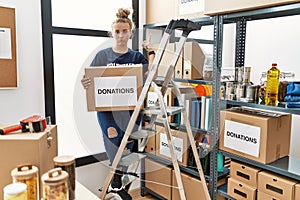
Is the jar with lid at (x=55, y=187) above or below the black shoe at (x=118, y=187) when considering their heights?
above

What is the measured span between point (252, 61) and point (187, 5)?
0.74m

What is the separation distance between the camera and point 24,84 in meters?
2.14

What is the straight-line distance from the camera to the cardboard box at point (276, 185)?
1674mm

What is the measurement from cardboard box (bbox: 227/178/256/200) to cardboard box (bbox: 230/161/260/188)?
0.03 metres

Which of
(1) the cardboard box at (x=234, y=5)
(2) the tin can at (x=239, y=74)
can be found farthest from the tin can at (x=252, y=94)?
(1) the cardboard box at (x=234, y=5)

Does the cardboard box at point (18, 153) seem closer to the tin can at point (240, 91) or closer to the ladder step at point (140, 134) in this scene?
the ladder step at point (140, 134)

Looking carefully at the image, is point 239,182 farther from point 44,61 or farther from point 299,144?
point 44,61

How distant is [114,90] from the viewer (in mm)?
1877

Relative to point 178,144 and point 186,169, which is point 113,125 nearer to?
point 178,144

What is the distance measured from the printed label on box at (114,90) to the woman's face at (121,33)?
38 centimetres

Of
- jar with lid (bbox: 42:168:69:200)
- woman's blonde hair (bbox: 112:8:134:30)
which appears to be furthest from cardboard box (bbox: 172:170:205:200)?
jar with lid (bbox: 42:168:69:200)

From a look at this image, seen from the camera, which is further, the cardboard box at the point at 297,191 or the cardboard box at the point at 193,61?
the cardboard box at the point at 193,61

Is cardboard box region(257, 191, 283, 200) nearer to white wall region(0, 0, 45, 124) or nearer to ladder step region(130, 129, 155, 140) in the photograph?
ladder step region(130, 129, 155, 140)

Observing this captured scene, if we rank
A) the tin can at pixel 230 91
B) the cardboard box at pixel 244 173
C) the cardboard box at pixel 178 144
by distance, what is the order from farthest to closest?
the cardboard box at pixel 178 144, the tin can at pixel 230 91, the cardboard box at pixel 244 173
